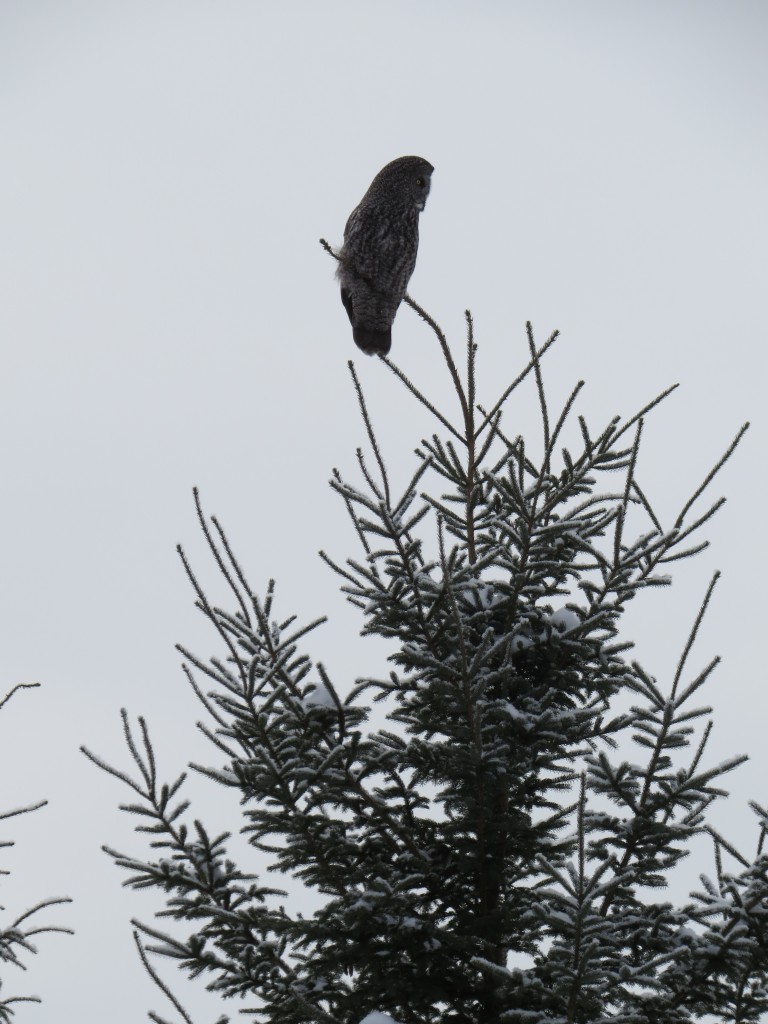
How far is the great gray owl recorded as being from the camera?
652 centimetres

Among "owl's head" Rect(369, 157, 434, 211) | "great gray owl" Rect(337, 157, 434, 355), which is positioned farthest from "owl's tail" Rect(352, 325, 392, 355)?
"owl's head" Rect(369, 157, 434, 211)

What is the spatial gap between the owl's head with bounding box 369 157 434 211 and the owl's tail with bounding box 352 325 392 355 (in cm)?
82

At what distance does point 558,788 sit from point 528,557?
0.89 m

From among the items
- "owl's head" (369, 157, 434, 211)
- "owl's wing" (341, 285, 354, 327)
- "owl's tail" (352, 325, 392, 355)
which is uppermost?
"owl's head" (369, 157, 434, 211)

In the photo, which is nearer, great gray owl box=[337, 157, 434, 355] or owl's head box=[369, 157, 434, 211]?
A: great gray owl box=[337, 157, 434, 355]

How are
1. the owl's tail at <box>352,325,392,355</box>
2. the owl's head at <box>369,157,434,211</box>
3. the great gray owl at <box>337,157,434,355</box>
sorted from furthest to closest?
the owl's head at <box>369,157,434,211</box> → the owl's tail at <box>352,325,392,355</box> → the great gray owl at <box>337,157,434,355</box>

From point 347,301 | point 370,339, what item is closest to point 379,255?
point 347,301

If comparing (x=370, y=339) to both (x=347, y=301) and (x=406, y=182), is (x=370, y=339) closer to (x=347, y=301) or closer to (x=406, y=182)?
(x=347, y=301)

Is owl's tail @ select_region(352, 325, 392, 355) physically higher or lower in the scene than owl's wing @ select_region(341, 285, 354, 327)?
lower

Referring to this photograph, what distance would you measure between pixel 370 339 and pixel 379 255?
502 millimetres

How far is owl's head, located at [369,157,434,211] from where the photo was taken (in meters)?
6.80

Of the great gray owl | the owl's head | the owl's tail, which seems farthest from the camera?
the owl's head

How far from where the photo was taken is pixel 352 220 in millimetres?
6789

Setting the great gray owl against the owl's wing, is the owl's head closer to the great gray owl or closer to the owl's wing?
the great gray owl
